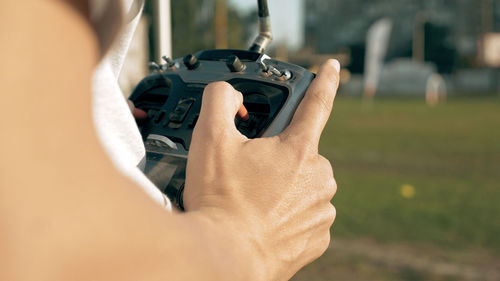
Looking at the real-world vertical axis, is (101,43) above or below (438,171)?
above

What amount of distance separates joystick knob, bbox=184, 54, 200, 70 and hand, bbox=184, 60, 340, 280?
29 cm

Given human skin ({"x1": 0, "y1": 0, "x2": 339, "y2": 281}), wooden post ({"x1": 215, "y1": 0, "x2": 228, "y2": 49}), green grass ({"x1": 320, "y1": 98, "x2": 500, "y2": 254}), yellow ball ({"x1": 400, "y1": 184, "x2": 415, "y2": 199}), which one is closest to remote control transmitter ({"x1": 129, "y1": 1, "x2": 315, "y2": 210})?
human skin ({"x1": 0, "y1": 0, "x2": 339, "y2": 281})

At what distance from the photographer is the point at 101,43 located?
1.53 ft

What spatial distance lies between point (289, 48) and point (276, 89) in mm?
47594

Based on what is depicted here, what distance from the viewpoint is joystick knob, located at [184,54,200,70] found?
1.01 m

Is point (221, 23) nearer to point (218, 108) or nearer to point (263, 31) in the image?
point (263, 31)

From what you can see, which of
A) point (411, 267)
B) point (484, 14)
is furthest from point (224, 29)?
point (411, 267)

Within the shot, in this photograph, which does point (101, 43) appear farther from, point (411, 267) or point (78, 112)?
point (411, 267)

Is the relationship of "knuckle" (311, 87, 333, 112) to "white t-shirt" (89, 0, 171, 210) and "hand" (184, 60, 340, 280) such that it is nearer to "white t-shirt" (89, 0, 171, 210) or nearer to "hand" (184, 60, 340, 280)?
"hand" (184, 60, 340, 280)

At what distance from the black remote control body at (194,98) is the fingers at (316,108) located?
46 millimetres

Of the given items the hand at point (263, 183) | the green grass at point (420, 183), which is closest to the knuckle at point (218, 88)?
the hand at point (263, 183)

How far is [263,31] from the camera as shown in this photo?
3.76 ft

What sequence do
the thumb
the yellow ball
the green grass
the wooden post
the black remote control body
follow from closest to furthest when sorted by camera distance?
the thumb
the black remote control body
the green grass
the yellow ball
the wooden post

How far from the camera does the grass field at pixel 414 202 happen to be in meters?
3.59
